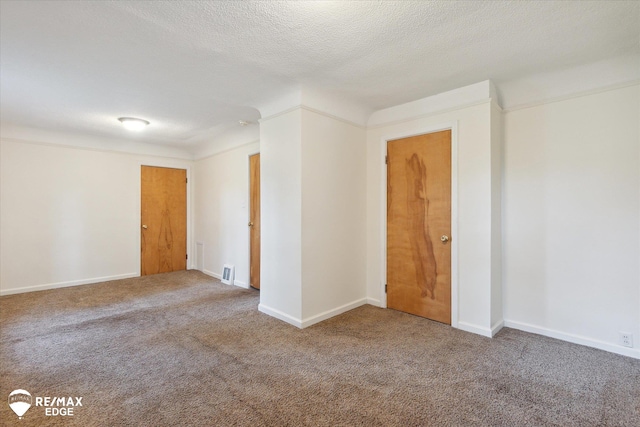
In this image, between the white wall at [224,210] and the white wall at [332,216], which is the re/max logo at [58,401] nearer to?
Result: the white wall at [332,216]

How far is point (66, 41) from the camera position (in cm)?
221

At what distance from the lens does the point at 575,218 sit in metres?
2.71

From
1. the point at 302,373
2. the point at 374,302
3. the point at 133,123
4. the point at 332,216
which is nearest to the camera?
the point at 302,373

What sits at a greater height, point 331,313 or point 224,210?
point 224,210

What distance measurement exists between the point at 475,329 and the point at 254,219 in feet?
10.6

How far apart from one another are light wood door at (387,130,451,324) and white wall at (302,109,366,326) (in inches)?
14.9

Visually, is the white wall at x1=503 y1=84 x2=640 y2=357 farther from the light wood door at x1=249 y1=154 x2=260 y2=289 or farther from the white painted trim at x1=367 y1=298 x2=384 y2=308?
the light wood door at x1=249 y1=154 x2=260 y2=289

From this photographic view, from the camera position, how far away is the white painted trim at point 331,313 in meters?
3.17

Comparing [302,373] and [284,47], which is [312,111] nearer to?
[284,47]

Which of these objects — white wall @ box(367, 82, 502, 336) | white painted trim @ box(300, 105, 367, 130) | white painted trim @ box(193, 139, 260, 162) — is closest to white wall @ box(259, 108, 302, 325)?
white painted trim @ box(300, 105, 367, 130)

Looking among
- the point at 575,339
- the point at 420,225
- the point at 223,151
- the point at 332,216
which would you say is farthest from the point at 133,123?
the point at 575,339

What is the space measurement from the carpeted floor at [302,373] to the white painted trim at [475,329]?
8 cm

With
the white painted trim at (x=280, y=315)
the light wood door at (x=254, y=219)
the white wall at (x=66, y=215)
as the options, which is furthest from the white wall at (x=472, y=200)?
the white wall at (x=66, y=215)

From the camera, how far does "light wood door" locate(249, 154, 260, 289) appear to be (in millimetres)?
4621
